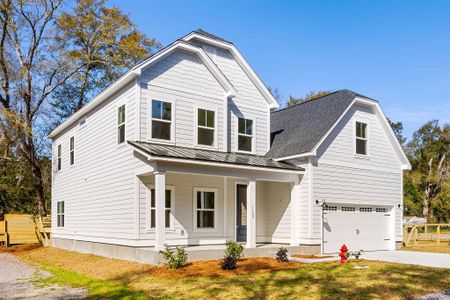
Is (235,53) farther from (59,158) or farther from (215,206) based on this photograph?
(59,158)

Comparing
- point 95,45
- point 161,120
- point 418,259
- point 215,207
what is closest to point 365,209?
point 418,259

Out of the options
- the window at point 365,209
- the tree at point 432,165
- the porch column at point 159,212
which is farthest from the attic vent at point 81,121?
the tree at point 432,165

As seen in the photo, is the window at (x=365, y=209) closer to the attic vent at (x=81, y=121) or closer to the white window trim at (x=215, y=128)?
the white window trim at (x=215, y=128)

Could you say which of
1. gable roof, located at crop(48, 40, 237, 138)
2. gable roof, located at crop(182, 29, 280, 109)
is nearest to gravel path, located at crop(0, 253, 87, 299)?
gable roof, located at crop(48, 40, 237, 138)

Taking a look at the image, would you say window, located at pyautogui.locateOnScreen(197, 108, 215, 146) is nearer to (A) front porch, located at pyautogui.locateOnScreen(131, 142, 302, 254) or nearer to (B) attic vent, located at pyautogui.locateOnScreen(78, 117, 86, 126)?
(A) front porch, located at pyautogui.locateOnScreen(131, 142, 302, 254)

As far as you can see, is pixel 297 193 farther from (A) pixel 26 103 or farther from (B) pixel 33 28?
(B) pixel 33 28

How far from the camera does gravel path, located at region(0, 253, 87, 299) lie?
9516mm

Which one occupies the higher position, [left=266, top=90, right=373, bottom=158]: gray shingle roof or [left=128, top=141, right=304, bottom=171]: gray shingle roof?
[left=266, top=90, right=373, bottom=158]: gray shingle roof

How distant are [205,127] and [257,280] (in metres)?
7.16

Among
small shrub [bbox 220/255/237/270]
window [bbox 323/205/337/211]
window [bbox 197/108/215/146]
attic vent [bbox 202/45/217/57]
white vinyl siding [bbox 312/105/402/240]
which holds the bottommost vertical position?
small shrub [bbox 220/255/237/270]

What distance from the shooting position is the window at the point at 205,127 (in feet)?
53.5

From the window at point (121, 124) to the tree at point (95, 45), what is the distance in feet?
50.3

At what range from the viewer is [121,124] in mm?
15906

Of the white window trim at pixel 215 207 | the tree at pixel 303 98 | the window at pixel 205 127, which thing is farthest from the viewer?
the tree at pixel 303 98
